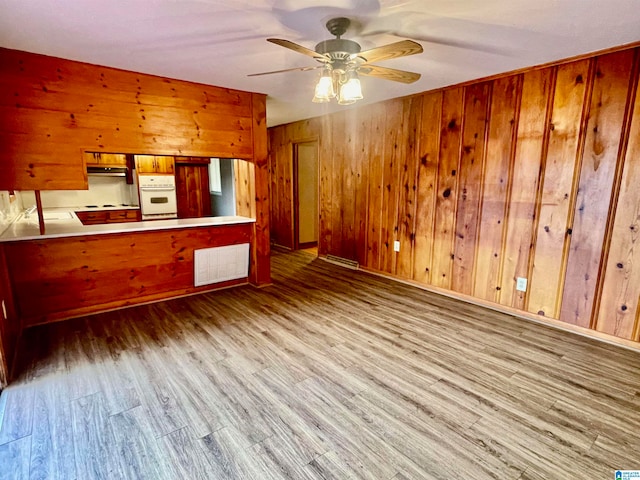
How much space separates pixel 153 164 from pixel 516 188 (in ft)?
18.1

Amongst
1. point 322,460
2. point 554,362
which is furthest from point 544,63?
point 322,460

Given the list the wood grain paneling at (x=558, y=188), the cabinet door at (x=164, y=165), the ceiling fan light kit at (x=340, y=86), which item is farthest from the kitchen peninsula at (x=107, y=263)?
the wood grain paneling at (x=558, y=188)

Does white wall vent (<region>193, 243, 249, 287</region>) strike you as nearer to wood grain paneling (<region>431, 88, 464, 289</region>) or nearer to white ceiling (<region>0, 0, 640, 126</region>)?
white ceiling (<region>0, 0, 640, 126</region>)

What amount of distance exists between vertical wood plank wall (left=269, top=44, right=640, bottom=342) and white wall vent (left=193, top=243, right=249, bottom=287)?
5.76ft

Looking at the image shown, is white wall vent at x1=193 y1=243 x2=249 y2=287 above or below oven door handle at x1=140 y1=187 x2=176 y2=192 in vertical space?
below

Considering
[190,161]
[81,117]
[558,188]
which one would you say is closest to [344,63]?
[558,188]

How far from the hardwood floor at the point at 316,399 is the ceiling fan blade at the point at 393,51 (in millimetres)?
2061

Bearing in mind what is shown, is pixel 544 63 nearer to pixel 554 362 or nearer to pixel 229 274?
pixel 554 362

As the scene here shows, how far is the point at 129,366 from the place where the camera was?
2.39 m

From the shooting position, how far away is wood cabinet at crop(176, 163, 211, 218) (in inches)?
283

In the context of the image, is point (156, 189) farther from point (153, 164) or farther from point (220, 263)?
point (220, 263)

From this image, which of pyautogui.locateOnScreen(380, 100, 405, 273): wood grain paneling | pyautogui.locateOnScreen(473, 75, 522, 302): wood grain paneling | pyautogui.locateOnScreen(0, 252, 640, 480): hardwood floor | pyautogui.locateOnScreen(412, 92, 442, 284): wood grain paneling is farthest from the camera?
pyautogui.locateOnScreen(380, 100, 405, 273): wood grain paneling

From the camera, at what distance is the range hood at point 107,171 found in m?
5.46

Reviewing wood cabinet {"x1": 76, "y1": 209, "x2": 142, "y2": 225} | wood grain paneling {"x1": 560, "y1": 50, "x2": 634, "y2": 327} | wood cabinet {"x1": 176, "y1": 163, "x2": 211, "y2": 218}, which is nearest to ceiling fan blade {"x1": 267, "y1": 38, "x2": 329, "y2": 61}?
wood grain paneling {"x1": 560, "y1": 50, "x2": 634, "y2": 327}
